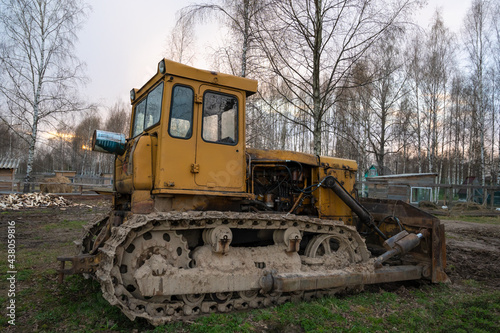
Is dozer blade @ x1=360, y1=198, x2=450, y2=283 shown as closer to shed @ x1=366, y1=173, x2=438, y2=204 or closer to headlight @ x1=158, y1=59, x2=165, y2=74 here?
headlight @ x1=158, y1=59, x2=165, y2=74

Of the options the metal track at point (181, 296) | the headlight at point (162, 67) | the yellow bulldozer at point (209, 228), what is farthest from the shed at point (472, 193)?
the headlight at point (162, 67)

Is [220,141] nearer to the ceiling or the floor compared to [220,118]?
nearer to the floor

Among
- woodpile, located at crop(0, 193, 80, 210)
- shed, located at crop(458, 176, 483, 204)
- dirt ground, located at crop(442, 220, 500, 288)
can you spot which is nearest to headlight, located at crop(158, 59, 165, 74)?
dirt ground, located at crop(442, 220, 500, 288)

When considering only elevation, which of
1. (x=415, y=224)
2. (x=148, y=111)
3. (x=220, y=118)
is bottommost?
(x=415, y=224)

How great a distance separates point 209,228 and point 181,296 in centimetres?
92

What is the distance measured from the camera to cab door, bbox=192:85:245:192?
15.6 ft

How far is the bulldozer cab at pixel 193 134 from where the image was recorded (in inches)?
178

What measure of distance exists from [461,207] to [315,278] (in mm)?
19943

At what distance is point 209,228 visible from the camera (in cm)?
463

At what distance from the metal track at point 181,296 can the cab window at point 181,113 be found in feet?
3.71

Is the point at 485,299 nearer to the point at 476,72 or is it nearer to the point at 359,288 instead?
the point at 359,288

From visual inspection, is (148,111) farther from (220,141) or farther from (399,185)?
(399,185)

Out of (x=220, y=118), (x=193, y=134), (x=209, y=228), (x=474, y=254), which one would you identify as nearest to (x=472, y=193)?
(x=474, y=254)

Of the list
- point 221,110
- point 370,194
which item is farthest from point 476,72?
point 221,110
